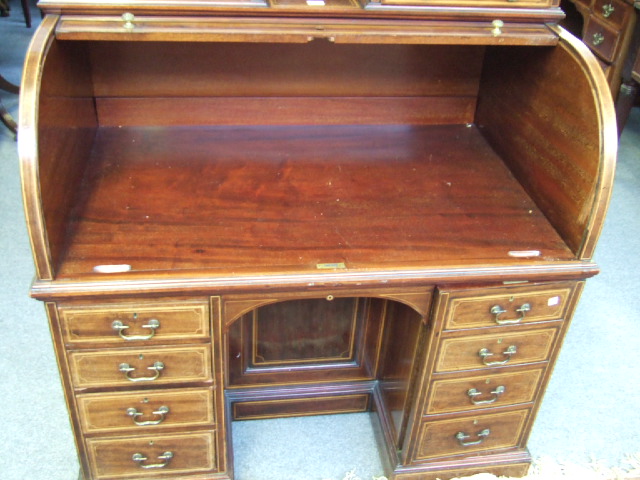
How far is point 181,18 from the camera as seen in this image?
4.18ft

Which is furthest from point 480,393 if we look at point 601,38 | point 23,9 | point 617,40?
point 23,9

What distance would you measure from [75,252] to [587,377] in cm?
159

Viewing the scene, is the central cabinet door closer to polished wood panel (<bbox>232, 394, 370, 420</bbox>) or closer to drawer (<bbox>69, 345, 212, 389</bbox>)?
polished wood panel (<bbox>232, 394, 370, 420</bbox>)

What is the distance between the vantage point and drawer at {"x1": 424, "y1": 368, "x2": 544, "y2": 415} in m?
1.53

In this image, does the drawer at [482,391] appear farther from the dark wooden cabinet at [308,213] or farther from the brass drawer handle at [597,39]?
the brass drawer handle at [597,39]

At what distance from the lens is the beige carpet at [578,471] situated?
1749 mm

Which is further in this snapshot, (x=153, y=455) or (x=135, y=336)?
(x=153, y=455)

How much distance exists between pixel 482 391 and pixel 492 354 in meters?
0.12

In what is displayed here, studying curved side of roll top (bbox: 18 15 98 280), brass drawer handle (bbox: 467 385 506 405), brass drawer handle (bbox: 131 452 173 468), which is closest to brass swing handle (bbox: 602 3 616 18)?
brass drawer handle (bbox: 467 385 506 405)

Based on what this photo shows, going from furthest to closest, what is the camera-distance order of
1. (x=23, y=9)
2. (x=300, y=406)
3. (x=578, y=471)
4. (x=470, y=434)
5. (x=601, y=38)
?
1. (x=23, y=9)
2. (x=601, y=38)
3. (x=300, y=406)
4. (x=578, y=471)
5. (x=470, y=434)

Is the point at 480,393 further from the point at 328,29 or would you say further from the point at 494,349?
the point at 328,29

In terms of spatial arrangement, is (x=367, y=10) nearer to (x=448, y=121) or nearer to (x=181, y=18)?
(x=181, y=18)

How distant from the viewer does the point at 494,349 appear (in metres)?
1.48

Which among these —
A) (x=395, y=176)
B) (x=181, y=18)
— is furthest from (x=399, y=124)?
(x=181, y=18)
